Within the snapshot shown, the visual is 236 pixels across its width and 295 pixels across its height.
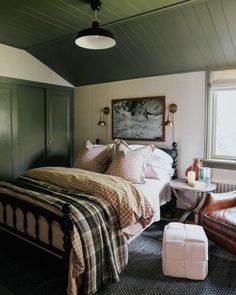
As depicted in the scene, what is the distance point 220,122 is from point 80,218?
2358 mm

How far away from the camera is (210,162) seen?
3.36 metres

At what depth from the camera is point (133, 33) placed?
3.09 m

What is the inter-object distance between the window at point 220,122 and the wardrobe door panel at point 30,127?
103 inches

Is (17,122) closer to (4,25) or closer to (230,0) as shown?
(4,25)

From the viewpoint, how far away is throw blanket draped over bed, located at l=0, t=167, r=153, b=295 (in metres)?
1.87

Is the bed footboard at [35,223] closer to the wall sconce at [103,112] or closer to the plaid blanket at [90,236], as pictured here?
the plaid blanket at [90,236]

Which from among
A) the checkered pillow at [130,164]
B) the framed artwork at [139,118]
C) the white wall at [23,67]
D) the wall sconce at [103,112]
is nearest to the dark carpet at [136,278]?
the checkered pillow at [130,164]

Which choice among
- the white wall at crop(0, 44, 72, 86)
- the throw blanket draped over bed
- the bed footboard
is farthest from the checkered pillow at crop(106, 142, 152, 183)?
the white wall at crop(0, 44, 72, 86)

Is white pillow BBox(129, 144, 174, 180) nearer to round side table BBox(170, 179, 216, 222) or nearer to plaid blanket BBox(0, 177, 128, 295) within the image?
round side table BBox(170, 179, 216, 222)

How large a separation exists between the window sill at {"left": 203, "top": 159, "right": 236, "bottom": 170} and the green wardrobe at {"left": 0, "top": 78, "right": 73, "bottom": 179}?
253cm

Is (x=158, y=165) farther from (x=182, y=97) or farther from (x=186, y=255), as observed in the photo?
(x=186, y=255)

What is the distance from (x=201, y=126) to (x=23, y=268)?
8.63ft

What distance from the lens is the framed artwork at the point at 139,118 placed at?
3.75 m

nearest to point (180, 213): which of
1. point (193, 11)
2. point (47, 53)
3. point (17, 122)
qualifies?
point (193, 11)
